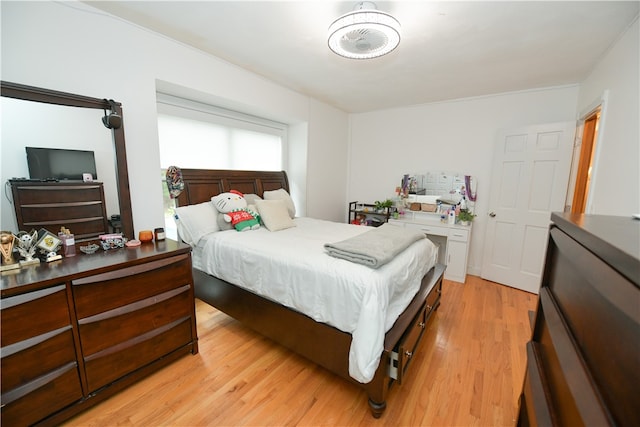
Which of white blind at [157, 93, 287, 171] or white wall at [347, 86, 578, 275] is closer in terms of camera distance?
white blind at [157, 93, 287, 171]

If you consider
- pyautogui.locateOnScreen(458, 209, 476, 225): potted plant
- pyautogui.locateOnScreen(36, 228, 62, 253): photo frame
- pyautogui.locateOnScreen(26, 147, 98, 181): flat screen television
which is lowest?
pyautogui.locateOnScreen(458, 209, 476, 225): potted plant

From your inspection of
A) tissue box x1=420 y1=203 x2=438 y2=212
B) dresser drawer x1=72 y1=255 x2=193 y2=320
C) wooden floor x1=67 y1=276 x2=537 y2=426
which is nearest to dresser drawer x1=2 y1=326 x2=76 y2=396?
dresser drawer x1=72 y1=255 x2=193 y2=320

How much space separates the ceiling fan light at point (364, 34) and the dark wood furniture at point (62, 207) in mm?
1968

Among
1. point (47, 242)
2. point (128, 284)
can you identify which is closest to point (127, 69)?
point (47, 242)

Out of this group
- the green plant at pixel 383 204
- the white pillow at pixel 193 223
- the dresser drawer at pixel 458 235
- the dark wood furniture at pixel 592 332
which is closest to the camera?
the dark wood furniture at pixel 592 332

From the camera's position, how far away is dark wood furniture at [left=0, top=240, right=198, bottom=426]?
1.18 metres

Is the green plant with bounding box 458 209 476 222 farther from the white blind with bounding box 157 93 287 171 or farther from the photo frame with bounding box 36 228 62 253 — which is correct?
the photo frame with bounding box 36 228 62 253

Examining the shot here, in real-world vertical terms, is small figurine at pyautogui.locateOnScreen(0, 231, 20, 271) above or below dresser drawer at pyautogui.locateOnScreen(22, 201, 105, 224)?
below

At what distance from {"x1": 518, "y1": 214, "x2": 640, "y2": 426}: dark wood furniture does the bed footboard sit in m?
0.78

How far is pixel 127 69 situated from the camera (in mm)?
1982

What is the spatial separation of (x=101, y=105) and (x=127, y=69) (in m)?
0.42

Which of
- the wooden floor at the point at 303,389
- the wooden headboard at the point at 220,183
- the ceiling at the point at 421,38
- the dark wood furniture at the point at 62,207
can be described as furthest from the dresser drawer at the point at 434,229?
the dark wood furniture at the point at 62,207

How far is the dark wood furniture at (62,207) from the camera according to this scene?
1552 millimetres

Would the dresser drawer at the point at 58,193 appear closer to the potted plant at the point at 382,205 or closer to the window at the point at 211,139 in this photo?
the window at the point at 211,139
